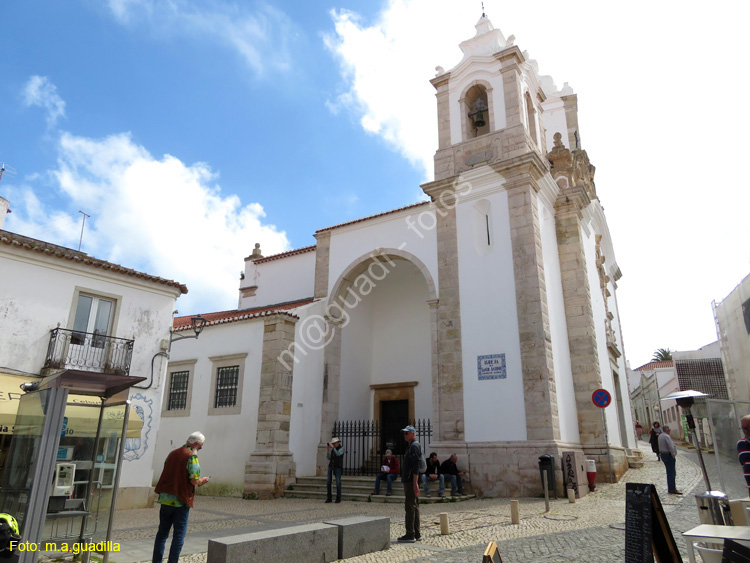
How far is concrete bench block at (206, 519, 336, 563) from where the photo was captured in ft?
14.9

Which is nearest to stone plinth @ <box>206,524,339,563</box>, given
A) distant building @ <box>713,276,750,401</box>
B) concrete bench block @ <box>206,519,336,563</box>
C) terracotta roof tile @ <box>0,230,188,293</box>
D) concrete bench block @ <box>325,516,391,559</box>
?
concrete bench block @ <box>206,519,336,563</box>

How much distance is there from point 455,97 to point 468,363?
327 inches

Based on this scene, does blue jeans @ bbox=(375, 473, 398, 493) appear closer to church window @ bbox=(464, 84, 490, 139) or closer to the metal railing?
the metal railing

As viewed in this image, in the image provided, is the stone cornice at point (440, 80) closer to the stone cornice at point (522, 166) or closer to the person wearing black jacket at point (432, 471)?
the stone cornice at point (522, 166)

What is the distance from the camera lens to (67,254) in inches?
419

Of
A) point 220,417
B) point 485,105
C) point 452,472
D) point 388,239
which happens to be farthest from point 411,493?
point 485,105

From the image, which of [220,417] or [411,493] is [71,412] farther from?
[220,417]

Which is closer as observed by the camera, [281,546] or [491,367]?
[281,546]

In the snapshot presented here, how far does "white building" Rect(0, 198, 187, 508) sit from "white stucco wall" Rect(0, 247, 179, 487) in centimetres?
2

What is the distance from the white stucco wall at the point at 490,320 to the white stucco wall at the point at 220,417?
18.5ft

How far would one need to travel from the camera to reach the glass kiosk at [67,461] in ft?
16.7

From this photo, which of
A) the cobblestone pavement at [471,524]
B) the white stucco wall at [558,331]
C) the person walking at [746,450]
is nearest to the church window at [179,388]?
the cobblestone pavement at [471,524]

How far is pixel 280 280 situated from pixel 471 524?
45.6 ft

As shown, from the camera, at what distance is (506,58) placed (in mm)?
15039
